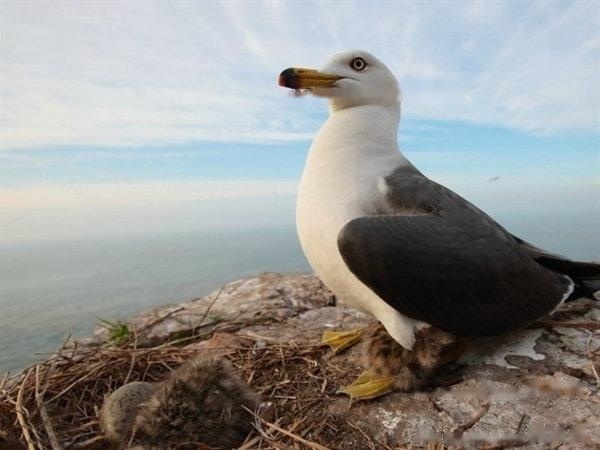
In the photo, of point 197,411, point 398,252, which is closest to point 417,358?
point 398,252

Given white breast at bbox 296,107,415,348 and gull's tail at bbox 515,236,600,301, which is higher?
white breast at bbox 296,107,415,348

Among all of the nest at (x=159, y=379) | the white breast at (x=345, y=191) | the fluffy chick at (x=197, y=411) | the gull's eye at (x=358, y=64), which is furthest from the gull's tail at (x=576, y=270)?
the fluffy chick at (x=197, y=411)

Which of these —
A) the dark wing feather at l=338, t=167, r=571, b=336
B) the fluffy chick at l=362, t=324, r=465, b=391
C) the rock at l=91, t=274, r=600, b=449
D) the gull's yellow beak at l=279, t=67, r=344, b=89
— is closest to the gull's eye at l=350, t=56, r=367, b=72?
the gull's yellow beak at l=279, t=67, r=344, b=89

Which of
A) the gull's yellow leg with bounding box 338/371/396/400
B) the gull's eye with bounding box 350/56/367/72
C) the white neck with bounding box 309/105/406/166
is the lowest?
the gull's yellow leg with bounding box 338/371/396/400

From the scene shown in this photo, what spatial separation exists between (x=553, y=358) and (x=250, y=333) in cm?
221

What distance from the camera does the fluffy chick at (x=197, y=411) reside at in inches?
107

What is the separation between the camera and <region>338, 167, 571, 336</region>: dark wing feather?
287cm

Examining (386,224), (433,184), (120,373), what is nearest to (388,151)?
(433,184)

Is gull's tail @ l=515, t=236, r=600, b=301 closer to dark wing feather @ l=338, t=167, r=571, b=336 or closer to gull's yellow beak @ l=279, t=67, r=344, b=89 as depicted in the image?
dark wing feather @ l=338, t=167, r=571, b=336

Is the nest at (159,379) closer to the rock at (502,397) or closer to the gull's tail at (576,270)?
the rock at (502,397)

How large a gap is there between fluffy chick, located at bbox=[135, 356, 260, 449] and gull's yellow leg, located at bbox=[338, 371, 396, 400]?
0.56 metres

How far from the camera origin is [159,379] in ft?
12.1

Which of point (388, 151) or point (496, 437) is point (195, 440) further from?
point (388, 151)

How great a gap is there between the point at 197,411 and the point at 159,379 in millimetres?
1017
